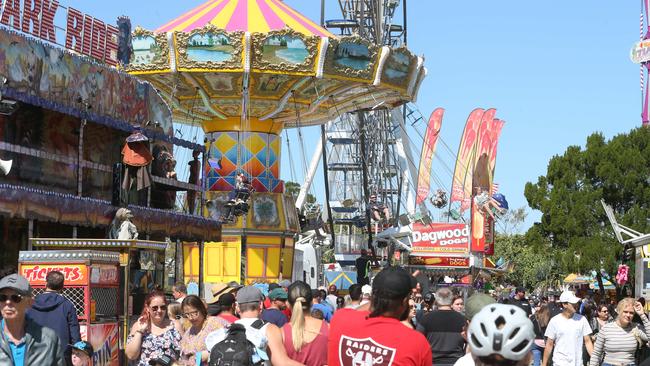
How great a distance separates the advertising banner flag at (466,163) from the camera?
5203 centimetres

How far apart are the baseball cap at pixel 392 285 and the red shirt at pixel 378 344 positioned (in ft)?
0.41

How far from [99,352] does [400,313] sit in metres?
9.41

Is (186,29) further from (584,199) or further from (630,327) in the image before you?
(630,327)

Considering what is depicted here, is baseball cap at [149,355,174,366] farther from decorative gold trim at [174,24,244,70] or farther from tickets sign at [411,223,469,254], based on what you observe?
tickets sign at [411,223,469,254]

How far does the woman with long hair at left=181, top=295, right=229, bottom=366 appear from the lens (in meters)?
9.74

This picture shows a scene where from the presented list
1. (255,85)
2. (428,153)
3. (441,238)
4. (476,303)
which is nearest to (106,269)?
(476,303)

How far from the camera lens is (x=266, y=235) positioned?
124 ft

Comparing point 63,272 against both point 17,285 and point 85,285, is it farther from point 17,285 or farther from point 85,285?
point 17,285

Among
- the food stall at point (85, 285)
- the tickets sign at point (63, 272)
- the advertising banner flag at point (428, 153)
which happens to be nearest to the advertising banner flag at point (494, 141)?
the advertising banner flag at point (428, 153)

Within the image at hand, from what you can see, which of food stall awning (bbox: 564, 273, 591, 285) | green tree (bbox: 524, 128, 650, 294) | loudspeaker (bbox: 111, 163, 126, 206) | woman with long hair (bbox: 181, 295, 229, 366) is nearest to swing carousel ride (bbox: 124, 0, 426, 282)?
loudspeaker (bbox: 111, 163, 126, 206)

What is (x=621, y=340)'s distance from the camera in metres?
12.5

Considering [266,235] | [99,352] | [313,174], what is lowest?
[99,352]

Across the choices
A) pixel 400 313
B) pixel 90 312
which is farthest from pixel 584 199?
pixel 400 313

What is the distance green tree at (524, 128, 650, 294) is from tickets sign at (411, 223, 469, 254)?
9.90 feet
